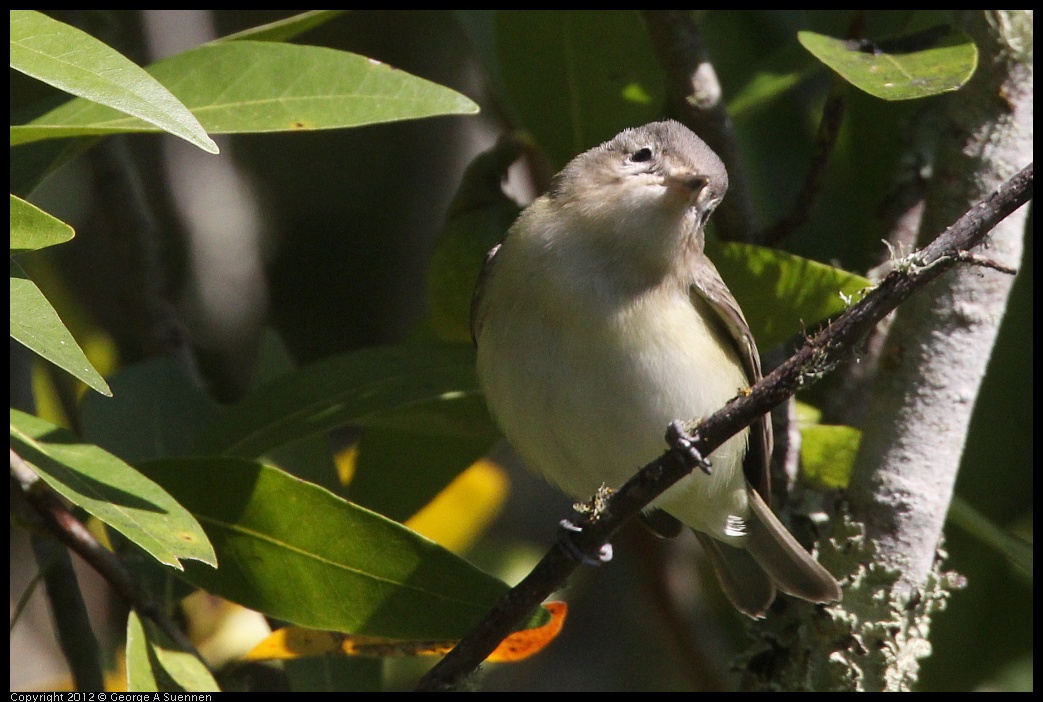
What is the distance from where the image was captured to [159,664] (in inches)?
84.1

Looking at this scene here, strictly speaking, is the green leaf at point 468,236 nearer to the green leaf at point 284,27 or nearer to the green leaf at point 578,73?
the green leaf at point 578,73

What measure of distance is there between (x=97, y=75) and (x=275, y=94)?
1.94 ft

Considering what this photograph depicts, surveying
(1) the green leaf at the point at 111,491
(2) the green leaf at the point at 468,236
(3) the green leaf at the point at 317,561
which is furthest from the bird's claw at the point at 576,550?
(2) the green leaf at the point at 468,236

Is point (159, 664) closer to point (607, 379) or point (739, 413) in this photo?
point (607, 379)

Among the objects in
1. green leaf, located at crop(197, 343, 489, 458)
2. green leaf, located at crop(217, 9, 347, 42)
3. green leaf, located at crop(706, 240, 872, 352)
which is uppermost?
green leaf, located at crop(217, 9, 347, 42)

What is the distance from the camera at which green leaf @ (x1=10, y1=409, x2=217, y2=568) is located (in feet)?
6.13

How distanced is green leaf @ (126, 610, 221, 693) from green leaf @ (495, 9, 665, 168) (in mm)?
1695

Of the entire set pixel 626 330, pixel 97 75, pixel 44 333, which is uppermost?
pixel 97 75

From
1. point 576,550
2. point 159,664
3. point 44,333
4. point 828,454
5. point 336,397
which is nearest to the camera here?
point 44,333

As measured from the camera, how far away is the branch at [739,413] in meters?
1.57

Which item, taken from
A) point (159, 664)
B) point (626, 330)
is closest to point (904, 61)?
point (626, 330)

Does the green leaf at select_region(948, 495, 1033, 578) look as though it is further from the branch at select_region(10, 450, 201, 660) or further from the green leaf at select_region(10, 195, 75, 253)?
the green leaf at select_region(10, 195, 75, 253)

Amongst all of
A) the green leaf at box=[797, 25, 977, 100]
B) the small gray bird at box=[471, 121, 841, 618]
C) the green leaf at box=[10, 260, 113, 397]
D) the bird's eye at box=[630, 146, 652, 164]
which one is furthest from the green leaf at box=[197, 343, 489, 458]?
the green leaf at box=[797, 25, 977, 100]

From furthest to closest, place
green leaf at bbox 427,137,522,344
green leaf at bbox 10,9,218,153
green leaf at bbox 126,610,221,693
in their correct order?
green leaf at bbox 427,137,522,344 < green leaf at bbox 126,610,221,693 < green leaf at bbox 10,9,218,153
